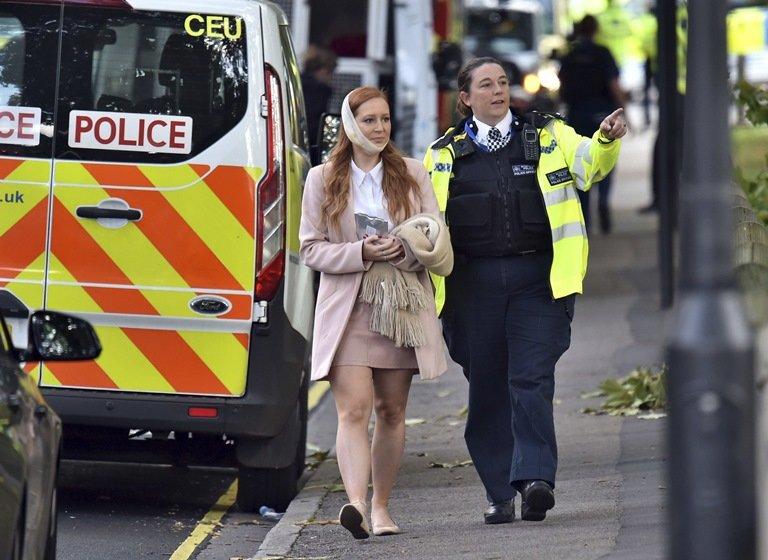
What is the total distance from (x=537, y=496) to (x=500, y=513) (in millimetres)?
302

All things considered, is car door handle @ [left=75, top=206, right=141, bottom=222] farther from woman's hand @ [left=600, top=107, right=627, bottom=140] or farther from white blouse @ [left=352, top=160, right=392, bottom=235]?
woman's hand @ [left=600, top=107, right=627, bottom=140]

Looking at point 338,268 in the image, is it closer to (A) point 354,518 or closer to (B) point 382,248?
(B) point 382,248

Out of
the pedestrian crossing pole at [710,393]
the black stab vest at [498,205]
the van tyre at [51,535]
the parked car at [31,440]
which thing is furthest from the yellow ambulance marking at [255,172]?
the pedestrian crossing pole at [710,393]

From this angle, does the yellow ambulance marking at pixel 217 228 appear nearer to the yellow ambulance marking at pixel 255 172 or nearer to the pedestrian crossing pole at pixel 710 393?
the yellow ambulance marking at pixel 255 172

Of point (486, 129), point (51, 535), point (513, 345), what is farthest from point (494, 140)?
point (51, 535)

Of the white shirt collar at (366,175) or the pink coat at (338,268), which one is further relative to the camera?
the white shirt collar at (366,175)

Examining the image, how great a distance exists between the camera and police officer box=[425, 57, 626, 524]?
7398mm

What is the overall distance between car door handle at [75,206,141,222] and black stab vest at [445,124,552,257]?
53.6 inches

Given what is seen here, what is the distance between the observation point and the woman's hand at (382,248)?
288 inches

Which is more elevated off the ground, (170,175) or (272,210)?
(170,175)

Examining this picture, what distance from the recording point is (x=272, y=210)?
7.95 metres

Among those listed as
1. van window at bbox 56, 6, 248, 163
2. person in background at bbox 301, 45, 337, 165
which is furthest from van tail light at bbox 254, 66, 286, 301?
person in background at bbox 301, 45, 337, 165

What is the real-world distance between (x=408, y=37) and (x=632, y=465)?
7945 mm

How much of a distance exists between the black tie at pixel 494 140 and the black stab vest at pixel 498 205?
0.07 feet
